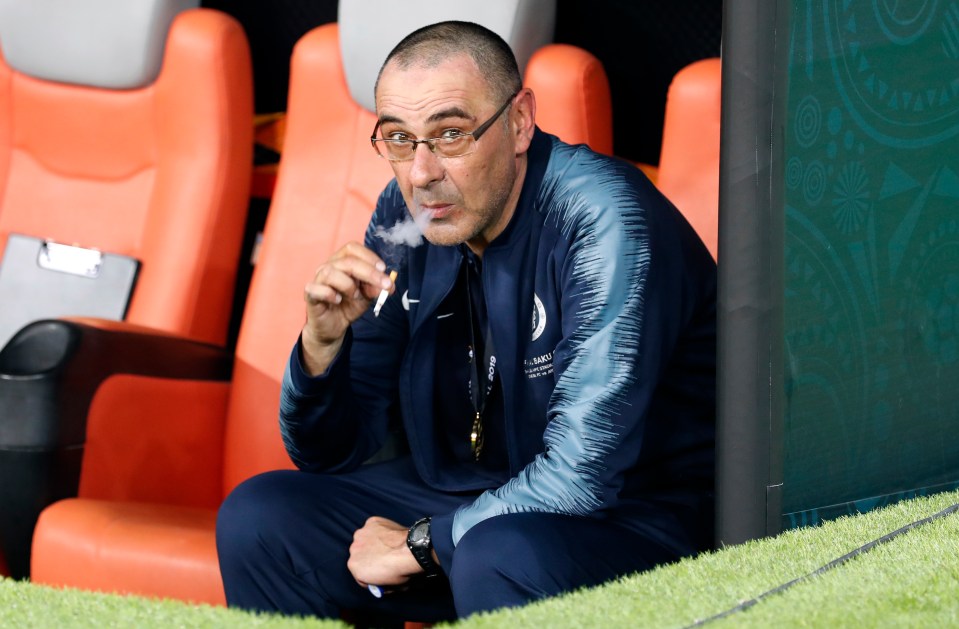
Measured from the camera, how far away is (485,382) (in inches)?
66.7

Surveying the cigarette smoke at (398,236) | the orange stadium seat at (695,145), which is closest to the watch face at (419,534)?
the cigarette smoke at (398,236)

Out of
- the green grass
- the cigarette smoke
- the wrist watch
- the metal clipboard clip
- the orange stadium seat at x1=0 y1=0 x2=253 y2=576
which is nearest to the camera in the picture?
the green grass

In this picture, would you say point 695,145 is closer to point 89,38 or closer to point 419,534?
point 419,534

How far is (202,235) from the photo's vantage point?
2.33m

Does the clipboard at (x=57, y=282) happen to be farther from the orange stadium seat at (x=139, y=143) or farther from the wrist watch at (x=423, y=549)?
the wrist watch at (x=423, y=549)

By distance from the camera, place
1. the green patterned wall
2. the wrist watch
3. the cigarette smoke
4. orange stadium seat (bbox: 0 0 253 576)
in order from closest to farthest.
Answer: the green patterned wall < the wrist watch < the cigarette smoke < orange stadium seat (bbox: 0 0 253 576)

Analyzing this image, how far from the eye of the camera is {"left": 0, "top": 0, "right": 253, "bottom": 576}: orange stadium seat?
92.4 inches

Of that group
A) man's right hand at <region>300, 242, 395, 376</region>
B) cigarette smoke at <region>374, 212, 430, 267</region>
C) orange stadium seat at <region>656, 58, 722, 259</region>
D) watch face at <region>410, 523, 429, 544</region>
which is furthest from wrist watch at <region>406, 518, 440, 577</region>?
orange stadium seat at <region>656, 58, 722, 259</region>

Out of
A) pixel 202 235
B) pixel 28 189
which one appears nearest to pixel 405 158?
pixel 202 235

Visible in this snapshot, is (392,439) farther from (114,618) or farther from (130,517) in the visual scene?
(114,618)

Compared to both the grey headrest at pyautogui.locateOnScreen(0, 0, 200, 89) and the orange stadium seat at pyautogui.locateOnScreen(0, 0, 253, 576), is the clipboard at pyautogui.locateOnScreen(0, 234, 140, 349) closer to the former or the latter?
the orange stadium seat at pyautogui.locateOnScreen(0, 0, 253, 576)

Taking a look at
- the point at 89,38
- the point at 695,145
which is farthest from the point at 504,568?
the point at 89,38

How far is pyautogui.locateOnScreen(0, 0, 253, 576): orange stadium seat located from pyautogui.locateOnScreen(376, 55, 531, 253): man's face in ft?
2.58

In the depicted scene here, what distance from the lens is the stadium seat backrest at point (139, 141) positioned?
235cm
